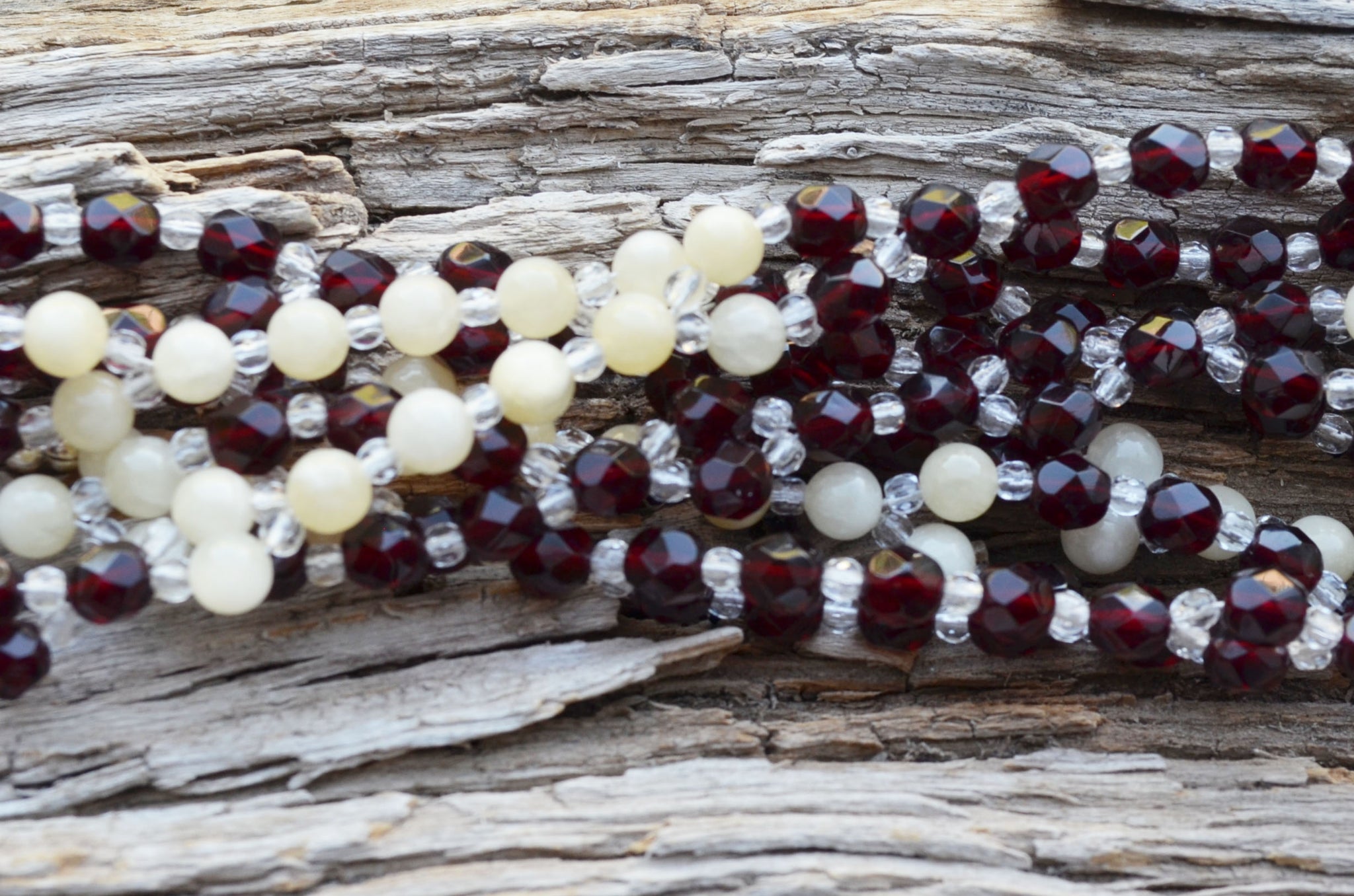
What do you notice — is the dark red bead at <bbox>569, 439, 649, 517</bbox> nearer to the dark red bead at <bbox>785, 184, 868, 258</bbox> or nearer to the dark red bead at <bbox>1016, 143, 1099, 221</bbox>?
the dark red bead at <bbox>785, 184, 868, 258</bbox>

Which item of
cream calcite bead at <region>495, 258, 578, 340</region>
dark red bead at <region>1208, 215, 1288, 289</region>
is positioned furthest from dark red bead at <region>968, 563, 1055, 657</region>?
cream calcite bead at <region>495, 258, 578, 340</region>

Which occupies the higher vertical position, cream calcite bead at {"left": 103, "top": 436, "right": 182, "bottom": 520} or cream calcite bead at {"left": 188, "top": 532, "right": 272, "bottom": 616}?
cream calcite bead at {"left": 103, "top": 436, "right": 182, "bottom": 520}

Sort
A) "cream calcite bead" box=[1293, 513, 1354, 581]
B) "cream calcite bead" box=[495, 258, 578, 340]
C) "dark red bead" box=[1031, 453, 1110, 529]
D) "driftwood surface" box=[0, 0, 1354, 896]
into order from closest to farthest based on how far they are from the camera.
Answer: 1. "driftwood surface" box=[0, 0, 1354, 896]
2. "cream calcite bead" box=[495, 258, 578, 340]
3. "dark red bead" box=[1031, 453, 1110, 529]
4. "cream calcite bead" box=[1293, 513, 1354, 581]

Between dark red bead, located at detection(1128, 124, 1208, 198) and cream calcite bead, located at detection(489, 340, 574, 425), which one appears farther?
dark red bead, located at detection(1128, 124, 1208, 198)

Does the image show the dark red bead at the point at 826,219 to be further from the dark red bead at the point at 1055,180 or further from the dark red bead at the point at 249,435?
the dark red bead at the point at 249,435

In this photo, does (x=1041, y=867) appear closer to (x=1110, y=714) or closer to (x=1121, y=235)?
(x=1110, y=714)

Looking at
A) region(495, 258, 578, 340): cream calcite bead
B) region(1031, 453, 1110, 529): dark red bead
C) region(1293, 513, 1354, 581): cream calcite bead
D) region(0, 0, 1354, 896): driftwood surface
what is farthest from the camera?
region(1293, 513, 1354, 581): cream calcite bead

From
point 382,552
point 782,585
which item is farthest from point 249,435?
point 782,585

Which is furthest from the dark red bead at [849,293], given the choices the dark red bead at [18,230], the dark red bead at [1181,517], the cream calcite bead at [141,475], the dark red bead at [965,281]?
the dark red bead at [18,230]

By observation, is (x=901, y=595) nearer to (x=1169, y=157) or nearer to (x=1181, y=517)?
(x=1181, y=517)

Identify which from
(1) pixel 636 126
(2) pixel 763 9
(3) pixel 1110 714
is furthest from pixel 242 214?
(3) pixel 1110 714

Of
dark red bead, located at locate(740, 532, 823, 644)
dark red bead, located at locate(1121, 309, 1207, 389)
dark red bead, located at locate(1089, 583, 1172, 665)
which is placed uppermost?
dark red bead, located at locate(1121, 309, 1207, 389)
